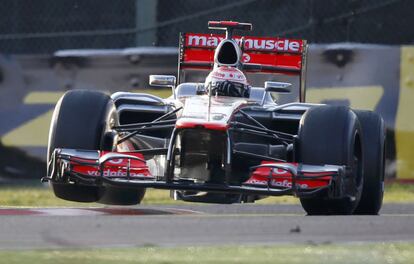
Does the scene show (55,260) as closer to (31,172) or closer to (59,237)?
(59,237)

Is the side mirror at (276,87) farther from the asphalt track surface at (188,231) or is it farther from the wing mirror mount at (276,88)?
the asphalt track surface at (188,231)

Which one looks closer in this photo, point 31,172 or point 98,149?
point 98,149

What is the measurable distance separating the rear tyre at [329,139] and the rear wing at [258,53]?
196cm

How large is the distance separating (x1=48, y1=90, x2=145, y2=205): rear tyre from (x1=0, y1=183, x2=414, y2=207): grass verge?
255 cm

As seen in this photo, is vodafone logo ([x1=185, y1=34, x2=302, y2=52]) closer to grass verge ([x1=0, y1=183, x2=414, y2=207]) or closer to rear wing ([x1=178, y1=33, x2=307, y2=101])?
rear wing ([x1=178, y1=33, x2=307, y2=101])

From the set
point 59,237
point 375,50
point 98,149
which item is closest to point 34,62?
point 375,50

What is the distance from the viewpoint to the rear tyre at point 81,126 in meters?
8.64

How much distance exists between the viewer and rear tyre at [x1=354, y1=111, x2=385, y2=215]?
8.99m

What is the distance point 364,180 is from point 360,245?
2851 millimetres

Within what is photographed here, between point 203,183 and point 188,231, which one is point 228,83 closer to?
point 203,183

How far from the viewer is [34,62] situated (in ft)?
42.3

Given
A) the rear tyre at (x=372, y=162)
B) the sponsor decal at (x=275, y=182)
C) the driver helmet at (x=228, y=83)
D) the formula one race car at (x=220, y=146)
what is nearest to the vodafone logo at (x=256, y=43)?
the formula one race car at (x=220, y=146)

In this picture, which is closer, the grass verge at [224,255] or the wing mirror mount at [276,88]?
the grass verge at [224,255]

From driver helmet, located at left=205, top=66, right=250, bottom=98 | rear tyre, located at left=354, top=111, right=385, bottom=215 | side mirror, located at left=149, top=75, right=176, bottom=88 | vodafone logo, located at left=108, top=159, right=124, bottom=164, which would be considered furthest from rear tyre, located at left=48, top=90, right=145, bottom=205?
rear tyre, located at left=354, top=111, right=385, bottom=215
